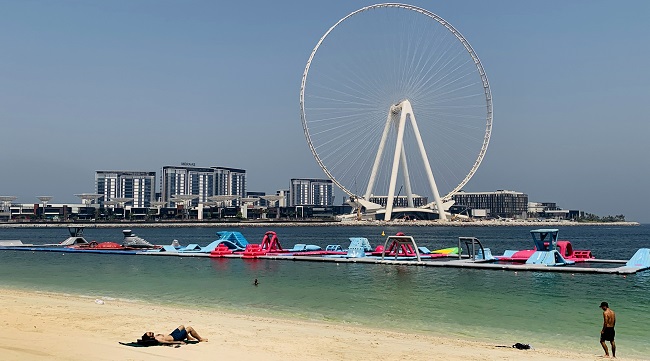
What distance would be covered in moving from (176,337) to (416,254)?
32456mm

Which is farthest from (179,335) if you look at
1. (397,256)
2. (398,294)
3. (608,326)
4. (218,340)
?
(397,256)

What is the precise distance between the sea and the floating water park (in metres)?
1.49

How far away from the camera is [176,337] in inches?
562

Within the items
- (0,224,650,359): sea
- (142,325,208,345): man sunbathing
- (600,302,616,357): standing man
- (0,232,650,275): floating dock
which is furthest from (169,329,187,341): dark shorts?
(0,232,650,275): floating dock

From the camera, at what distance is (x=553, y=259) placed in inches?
1575

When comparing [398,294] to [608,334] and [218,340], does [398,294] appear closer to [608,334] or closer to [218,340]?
[608,334]

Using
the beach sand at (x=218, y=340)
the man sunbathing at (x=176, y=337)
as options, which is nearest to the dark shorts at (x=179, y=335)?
the man sunbathing at (x=176, y=337)

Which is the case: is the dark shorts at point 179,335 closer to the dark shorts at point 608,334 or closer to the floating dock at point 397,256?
the dark shorts at point 608,334

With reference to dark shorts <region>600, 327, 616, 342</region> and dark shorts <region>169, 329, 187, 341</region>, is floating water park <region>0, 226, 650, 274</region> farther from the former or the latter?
dark shorts <region>169, 329, 187, 341</region>

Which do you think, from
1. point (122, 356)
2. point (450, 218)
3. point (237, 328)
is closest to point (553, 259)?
point (237, 328)

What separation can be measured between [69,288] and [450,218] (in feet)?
534

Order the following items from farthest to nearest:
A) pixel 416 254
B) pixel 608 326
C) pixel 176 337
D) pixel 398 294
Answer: pixel 416 254
pixel 398 294
pixel 608 326
pixel 176 337

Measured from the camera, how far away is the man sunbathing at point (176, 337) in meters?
13.8

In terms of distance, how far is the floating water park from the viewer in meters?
40.1
